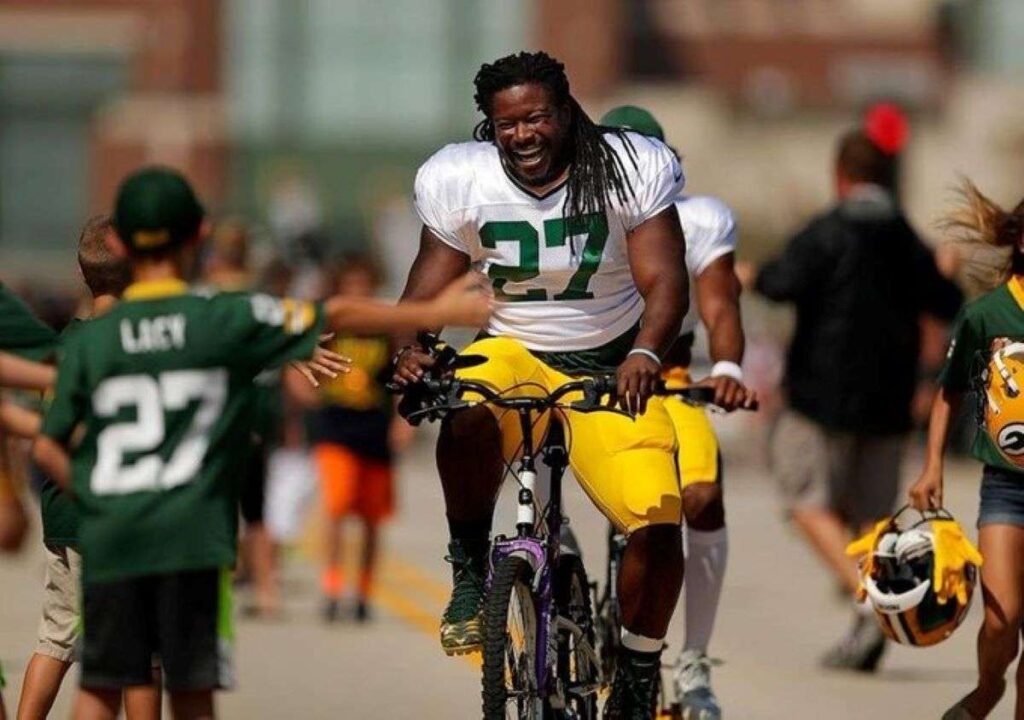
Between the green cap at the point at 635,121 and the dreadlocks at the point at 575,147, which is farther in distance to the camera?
the green cap at the point at 635,121

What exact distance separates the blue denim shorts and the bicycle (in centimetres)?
118

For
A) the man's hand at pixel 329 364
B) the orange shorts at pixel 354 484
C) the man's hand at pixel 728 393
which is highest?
the man's hand at pixel 329 364

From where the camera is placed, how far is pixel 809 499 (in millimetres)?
13883

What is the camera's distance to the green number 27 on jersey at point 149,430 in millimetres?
7168

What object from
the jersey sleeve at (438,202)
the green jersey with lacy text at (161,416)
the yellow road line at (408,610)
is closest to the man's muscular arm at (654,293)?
the jersey sleeve at (438,202)

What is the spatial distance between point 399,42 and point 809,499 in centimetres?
6411

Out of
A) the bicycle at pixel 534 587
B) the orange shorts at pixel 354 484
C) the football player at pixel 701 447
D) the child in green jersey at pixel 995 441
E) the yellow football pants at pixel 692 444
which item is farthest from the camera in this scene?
the orange shorts at pixel 354 484

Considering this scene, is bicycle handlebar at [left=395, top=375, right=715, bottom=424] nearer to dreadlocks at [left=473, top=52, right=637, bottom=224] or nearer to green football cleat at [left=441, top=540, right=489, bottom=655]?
green football cleat at [left=441, top=540, right=489, bottom=655]

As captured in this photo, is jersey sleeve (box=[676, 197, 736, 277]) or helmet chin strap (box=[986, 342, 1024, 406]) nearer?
helmet chin strap (box=[986, 342, 1024, 406])

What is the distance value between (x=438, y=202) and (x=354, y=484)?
23.2 feet

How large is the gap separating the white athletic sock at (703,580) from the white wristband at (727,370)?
1.23m

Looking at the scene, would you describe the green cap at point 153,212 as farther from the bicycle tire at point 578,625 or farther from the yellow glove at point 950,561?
the yellow glove at point 950,561

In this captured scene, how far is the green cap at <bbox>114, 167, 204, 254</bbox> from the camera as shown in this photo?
23.8ft

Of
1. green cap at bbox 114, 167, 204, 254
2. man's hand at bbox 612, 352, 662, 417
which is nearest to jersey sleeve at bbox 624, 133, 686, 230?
man's hand at bbox 612, 352, 662, 417
